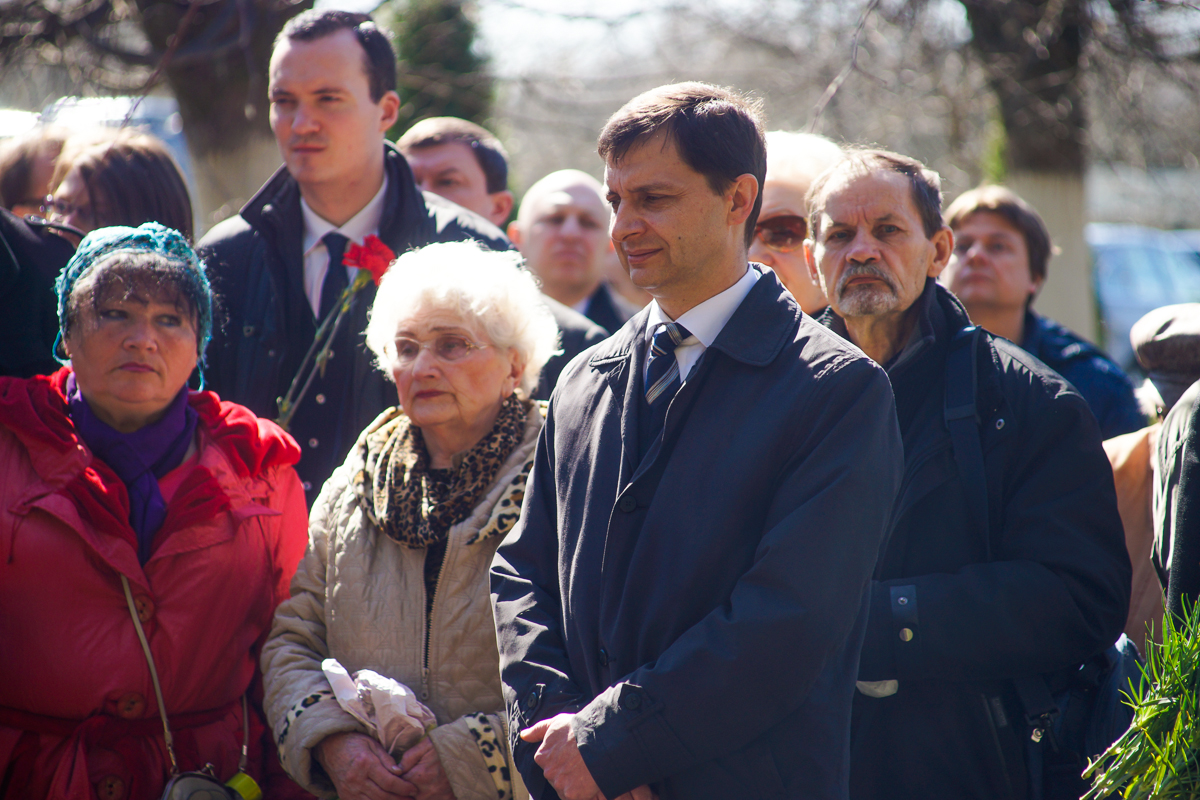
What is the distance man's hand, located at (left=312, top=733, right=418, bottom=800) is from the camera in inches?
96.0

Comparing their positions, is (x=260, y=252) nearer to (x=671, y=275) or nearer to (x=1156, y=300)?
(x=671, y=275)

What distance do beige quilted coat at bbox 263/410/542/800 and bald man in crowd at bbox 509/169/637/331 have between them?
262cm

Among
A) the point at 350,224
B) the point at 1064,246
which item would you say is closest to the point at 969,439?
the point at 350,224

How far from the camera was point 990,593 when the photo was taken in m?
2.32

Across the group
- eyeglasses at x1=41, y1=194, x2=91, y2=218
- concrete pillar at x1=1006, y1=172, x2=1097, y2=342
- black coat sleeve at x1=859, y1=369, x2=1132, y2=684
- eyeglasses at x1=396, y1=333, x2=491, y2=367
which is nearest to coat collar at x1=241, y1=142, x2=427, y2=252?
eyeglasses at x1=41, y1=194, x2=91, y2=218

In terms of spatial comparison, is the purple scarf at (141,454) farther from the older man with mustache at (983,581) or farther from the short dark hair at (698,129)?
the older man with mustache at (983,581)

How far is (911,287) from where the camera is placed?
8.96 feet

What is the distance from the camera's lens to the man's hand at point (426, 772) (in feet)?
8.02

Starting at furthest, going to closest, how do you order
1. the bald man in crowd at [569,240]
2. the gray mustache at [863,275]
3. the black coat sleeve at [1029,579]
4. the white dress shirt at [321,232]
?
the bald man in crowd at [569,240] → the white dress shirt at [321,232] → the gray mustache at [863,275] → the black coat sleeve at [1029,579]

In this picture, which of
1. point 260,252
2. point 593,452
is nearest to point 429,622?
point 593,452

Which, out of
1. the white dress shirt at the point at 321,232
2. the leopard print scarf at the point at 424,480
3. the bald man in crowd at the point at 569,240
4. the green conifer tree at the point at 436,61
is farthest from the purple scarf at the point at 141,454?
the green conifer tree at the point at 436,61

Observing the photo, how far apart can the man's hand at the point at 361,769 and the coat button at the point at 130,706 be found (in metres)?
0.49

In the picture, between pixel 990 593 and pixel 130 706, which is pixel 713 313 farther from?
pixel 130 706

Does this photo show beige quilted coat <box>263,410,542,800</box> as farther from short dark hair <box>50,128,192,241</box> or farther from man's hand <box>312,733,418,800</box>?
short dark hair <box>50,128,192,241</box>
